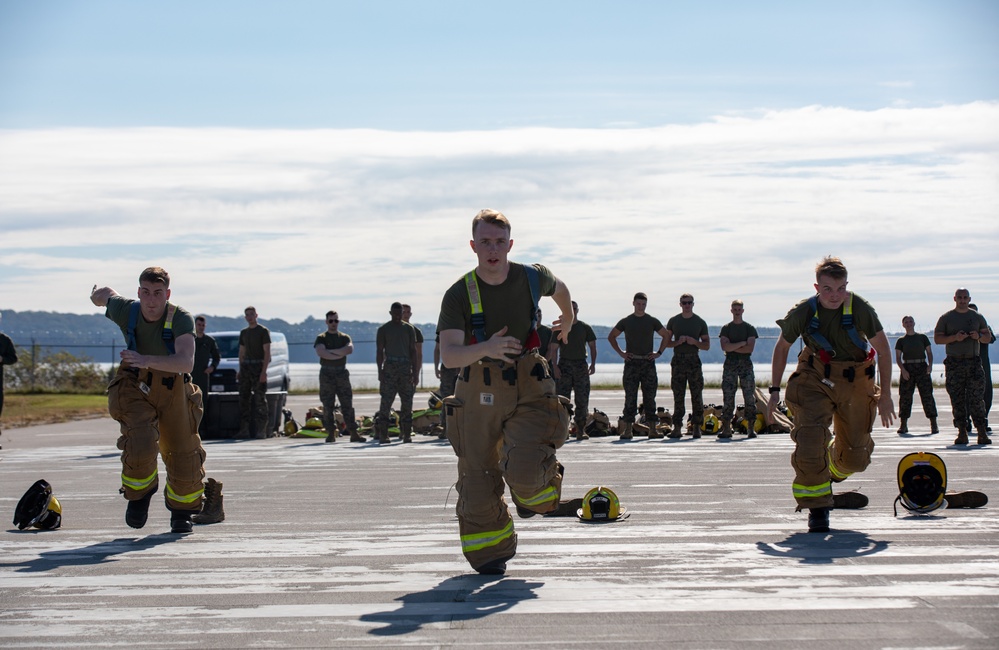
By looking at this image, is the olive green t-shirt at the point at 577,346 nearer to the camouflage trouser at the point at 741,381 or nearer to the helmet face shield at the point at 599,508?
the camouflage trouser at the point at 741,381

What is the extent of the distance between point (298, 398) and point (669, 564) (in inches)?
1216

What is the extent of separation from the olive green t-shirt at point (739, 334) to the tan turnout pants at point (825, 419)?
10776 millimetres

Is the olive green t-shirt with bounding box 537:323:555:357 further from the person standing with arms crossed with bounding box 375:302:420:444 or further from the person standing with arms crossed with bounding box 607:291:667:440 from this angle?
the person standing with arms crossed with bounding box 375:302:420:444

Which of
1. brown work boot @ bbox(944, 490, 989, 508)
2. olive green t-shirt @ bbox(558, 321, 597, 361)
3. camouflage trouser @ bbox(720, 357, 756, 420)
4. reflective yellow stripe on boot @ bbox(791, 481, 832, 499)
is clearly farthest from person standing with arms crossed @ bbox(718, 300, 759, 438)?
reflective yellow stripe on boot @ bbox(791, 481, 832, 499)

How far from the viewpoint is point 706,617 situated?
579 centimetres

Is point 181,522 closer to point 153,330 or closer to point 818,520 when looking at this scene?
point 153,330

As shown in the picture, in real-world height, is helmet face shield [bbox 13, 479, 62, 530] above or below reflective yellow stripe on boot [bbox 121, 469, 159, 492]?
below

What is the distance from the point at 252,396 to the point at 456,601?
15.5 m

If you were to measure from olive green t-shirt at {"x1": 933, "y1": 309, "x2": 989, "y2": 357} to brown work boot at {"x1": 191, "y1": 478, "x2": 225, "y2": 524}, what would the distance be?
1142cm

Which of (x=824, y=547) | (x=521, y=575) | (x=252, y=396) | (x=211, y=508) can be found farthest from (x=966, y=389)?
(x=521, y=575)

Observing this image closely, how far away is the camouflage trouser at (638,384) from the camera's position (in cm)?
1944

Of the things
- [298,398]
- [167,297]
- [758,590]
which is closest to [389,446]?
[167,297]

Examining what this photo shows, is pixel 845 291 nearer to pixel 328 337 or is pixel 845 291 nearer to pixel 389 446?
pixel 389 446

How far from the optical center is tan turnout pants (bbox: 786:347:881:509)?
8797 mm
